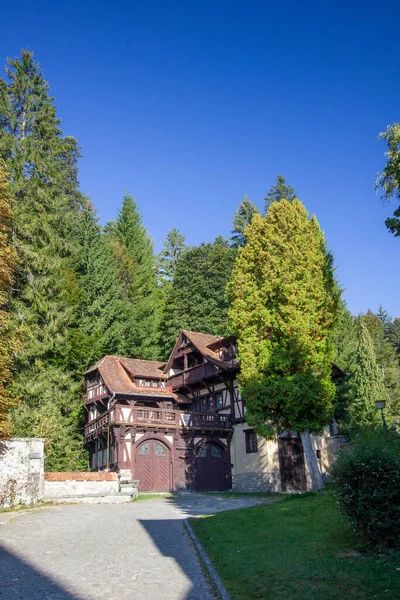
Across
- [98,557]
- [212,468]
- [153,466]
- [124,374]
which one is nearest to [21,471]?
[153,466]

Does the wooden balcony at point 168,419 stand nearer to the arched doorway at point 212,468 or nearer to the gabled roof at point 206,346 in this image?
the arched doorway at point 212,468

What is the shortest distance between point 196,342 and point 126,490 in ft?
40.0

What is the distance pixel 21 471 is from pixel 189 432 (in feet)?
41.5

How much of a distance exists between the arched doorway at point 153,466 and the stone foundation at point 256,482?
13.7 feet

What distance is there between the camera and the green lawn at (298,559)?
8375 mm

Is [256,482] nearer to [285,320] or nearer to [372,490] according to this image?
[285,320]

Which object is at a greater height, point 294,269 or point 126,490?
point 294,269

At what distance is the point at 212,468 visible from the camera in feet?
108

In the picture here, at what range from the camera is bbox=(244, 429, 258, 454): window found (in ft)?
103

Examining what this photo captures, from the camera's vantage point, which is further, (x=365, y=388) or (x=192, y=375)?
(x=365, y=388)

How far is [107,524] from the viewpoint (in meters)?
17.1

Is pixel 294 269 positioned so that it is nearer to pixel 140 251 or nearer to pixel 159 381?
pixel 159 381

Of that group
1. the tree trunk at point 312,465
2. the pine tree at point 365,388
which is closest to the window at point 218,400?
the pine tree at point 365,388

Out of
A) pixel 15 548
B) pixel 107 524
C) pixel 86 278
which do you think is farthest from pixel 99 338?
pixel 15 548
